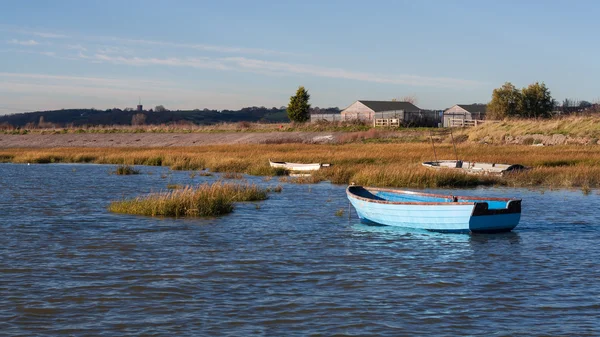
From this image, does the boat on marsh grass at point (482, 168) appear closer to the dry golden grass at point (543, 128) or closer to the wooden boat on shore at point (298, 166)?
the wooden boat on shore at point (298, 166)

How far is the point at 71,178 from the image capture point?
143 ft

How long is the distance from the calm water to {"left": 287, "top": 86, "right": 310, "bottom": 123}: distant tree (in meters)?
80.7

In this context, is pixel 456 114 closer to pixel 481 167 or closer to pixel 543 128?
pixel 543 128

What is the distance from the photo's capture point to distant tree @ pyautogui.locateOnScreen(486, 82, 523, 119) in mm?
97000

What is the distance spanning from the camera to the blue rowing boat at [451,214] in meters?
20.1

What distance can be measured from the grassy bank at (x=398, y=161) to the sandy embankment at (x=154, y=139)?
12.8 metres

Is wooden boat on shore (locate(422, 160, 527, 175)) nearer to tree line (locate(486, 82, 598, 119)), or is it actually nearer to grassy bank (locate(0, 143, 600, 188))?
grassy bank (locate(0, 143, 600, 188))

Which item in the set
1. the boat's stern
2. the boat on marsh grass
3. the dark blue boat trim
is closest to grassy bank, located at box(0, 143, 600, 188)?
the boat on marsh grass

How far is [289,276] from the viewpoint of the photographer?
15.6m

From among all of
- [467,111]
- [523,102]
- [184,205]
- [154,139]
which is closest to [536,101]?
[523,102]

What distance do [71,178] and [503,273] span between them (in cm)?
3292

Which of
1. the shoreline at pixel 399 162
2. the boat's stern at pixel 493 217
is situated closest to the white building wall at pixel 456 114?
the shoreline at pixel 399 162

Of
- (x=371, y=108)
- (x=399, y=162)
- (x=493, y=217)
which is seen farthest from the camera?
(x=371, y=108)

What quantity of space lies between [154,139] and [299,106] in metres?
25.2
